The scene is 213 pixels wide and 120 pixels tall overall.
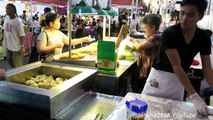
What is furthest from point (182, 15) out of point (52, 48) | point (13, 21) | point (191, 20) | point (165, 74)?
point (13, 21)

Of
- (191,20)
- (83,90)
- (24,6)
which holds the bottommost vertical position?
(83,90)

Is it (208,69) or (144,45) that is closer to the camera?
(208,69)

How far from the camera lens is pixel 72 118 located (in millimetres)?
1452

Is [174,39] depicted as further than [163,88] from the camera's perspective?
No

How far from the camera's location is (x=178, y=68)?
1526 mm

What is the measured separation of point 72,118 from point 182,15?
1.07 meters

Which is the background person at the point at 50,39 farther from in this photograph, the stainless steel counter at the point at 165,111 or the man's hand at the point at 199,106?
the man's hand at the point at 199,106

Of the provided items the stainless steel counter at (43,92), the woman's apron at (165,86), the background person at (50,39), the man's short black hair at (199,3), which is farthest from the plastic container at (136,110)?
the background person at (50,39)

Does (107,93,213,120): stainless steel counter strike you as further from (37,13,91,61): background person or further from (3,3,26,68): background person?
(3,3,26,68): background person

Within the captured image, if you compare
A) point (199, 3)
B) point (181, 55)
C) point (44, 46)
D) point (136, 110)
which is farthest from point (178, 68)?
point (44, 46)

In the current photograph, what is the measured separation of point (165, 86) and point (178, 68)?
0.91ft

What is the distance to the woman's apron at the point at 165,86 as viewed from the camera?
1.73m

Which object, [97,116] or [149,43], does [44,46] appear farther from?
[97,116]

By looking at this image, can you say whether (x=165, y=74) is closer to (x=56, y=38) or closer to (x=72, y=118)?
(x=72, y=118)
